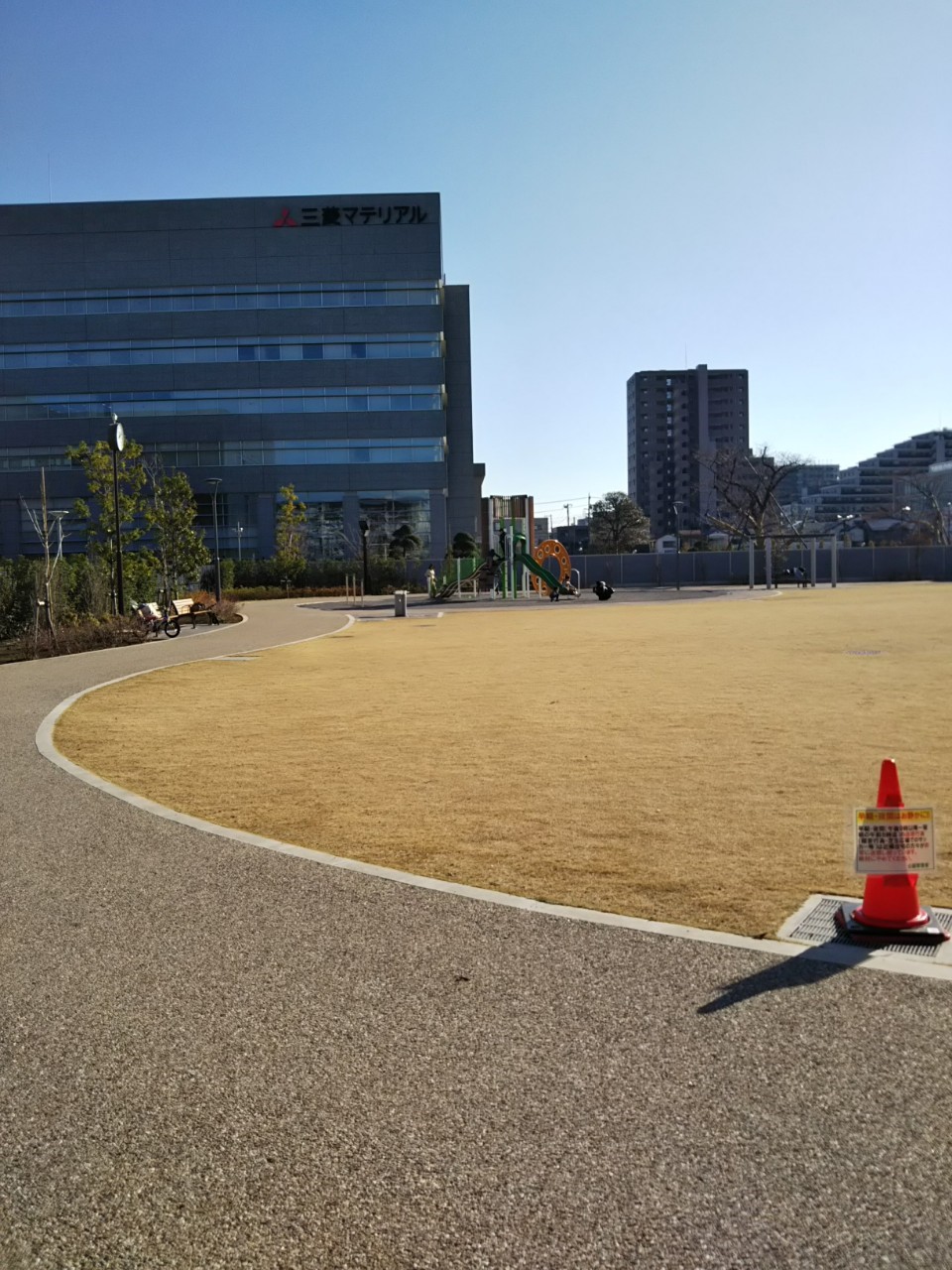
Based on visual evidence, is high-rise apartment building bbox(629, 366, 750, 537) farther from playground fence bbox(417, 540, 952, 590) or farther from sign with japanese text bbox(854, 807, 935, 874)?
sign with japanese text bbox(854, 807, 935, 874)

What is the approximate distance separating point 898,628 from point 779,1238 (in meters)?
22.7

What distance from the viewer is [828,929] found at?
15.8 ft

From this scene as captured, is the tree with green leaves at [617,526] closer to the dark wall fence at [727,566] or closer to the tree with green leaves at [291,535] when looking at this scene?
the dark wall fence at [727,566]

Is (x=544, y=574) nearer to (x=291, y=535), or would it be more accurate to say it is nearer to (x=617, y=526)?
(x=291, y=535)

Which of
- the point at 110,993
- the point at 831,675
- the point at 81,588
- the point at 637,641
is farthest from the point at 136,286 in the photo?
the point at 110,993

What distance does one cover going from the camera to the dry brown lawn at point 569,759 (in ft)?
19.4

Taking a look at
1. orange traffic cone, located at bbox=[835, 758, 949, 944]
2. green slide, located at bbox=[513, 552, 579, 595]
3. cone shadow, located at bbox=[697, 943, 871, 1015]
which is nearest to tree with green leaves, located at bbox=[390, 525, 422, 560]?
green slide, located at bbox=[513, 552, 579, 595]

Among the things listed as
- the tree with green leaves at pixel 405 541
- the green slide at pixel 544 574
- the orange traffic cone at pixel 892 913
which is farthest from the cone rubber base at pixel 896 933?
the tree with green leaves at pixel 405 541

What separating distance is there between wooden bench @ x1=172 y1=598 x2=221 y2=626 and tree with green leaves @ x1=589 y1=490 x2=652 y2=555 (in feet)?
249

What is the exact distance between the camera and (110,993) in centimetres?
429

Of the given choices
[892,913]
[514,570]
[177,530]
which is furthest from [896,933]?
[177,530]

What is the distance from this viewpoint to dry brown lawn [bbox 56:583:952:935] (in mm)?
5918

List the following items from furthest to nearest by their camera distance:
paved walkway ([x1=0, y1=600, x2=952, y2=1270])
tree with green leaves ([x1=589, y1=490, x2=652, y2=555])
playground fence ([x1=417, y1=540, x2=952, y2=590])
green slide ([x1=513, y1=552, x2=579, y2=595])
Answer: tree with green leaves ([x1=589, y1=490, x2=652, y2=555]) → playground fence ([x1=417, y1=540, x2=952, y2=590]) → green slide ([x1=513, y1=552, x2=579, y2=595]) → paved walkway ([x1=0, y1=600, x2=952, y2=1270])

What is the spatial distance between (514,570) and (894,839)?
146 ft
